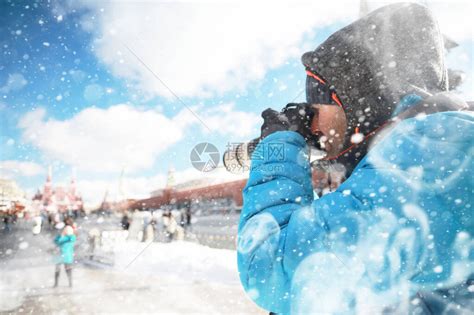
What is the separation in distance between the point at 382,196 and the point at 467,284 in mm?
264

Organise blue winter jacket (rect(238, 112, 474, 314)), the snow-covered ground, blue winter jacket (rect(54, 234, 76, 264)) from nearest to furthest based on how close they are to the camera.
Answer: blue winter jacket (rect(238, 112, 474, 314)), the snow-covered ground, blue winter jacket (rect(54, 234, 76, 264))

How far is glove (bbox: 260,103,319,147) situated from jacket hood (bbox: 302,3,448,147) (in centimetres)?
12

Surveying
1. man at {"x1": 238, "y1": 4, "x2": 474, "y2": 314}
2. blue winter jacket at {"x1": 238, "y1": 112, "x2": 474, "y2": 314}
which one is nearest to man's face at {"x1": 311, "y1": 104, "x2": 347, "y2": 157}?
man at {"x1": 238, "y1": 4, "x2": 474, "y2": 314}

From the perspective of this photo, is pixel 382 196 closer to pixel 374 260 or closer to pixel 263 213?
pixel 374 260

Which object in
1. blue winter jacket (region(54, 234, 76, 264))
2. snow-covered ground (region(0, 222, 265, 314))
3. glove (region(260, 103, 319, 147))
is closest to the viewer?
glove (region(260, 103, 319, 147))

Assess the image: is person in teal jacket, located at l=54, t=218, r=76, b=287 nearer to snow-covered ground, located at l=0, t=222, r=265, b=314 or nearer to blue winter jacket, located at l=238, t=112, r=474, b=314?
snow-covered ground, located at l=0, t=222, r=265, b=314

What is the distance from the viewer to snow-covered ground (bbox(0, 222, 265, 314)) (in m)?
4.84

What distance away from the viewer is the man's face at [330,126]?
1042mm

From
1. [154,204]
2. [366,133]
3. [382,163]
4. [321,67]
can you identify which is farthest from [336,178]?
[154,204]

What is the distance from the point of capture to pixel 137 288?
236 inches

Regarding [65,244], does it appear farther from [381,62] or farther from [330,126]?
[381,62]

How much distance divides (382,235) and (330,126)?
0.51 meters

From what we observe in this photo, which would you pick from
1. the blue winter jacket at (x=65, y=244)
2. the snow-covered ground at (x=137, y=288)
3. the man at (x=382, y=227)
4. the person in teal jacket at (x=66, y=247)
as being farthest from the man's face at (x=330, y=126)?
the blue winter jacket at (x=65, y=244)

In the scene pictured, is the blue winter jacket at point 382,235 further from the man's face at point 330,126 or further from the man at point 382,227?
the man's face at point 330,126
